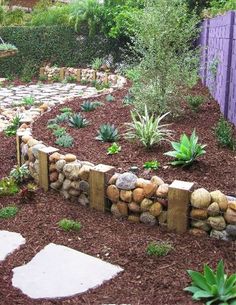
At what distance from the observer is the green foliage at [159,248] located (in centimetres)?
308

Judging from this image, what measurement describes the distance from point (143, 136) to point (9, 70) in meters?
11.3

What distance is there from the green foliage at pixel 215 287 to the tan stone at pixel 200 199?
725 mm

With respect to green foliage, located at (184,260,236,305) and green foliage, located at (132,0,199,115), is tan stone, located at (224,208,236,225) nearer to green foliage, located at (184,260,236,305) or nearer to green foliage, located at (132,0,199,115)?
green foliage, located at (184,260,236,305)

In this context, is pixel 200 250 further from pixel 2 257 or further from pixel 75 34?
pixel 75 34

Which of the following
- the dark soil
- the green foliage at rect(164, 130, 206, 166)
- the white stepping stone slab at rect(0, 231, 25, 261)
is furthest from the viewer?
the green foliage at rect(164, 130, 206, 166)

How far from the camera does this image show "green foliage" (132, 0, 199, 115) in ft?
19.5

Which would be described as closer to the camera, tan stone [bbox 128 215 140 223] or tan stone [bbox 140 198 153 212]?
tan stone [bbox 140 198 153 212]

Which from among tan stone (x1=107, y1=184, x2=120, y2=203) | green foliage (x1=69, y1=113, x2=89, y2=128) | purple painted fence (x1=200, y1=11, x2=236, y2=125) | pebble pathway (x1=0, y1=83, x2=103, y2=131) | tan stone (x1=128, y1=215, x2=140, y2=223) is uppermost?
purple painted fence (x1=200, y1=11, x2=236, y2=125)

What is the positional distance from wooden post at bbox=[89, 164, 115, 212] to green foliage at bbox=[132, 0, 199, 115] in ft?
7.91

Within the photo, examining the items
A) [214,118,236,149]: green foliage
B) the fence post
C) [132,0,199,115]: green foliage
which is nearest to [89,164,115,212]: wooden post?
[214,118,236,149]: green foliage

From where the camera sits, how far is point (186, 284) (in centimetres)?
272

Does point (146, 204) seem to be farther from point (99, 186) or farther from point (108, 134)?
point (108, 134)

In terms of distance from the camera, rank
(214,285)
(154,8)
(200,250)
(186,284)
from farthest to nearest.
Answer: (154,8)
(200,250)
(186,284)
(214,285)

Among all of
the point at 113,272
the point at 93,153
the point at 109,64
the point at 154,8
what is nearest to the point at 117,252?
the point at 113,272
